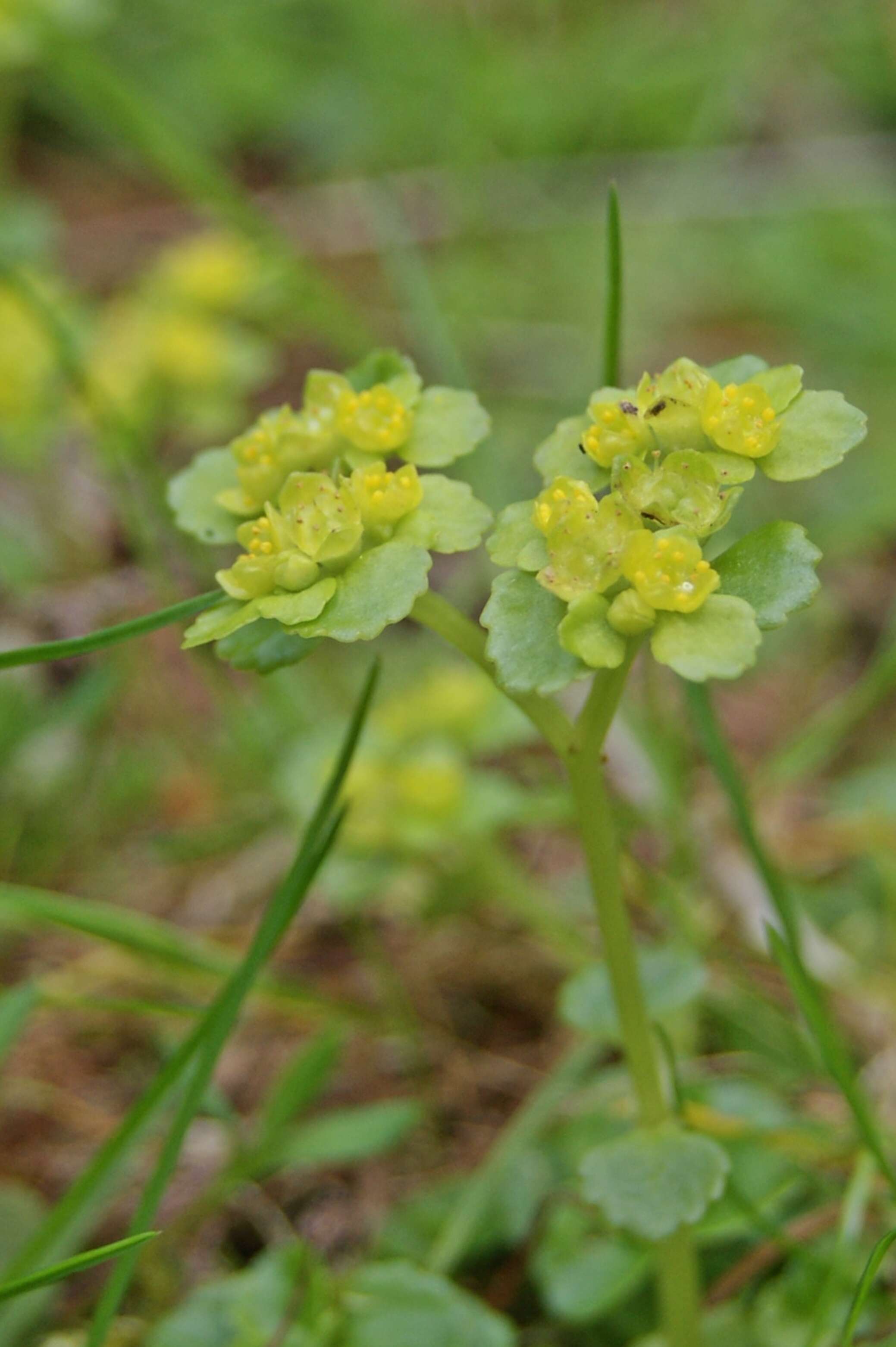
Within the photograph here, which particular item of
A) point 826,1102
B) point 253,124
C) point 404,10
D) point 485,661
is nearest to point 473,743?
point 826,1102

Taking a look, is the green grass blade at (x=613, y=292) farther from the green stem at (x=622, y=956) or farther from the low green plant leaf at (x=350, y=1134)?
the low green plant leaf at (x=350, y=1134)

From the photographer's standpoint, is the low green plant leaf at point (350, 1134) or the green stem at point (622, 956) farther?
the low green plant leaf at point (350, 1134)

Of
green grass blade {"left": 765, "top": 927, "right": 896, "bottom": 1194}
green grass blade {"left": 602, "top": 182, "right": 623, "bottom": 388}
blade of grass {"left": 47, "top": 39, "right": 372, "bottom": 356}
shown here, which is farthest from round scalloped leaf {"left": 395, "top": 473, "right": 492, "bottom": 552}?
blade of grass {"left": 47, "top": 39, "right": 372, "bottom": 356}

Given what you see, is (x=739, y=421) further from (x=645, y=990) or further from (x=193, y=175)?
(x=193, y=175)

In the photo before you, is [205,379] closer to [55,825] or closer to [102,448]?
[102,448]

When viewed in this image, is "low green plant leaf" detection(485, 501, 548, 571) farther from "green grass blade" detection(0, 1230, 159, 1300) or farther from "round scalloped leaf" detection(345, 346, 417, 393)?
"green grass blade" detection(0, 1230, 159, 1300)

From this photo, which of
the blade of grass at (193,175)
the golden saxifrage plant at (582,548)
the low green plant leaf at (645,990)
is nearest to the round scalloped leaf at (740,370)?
the golden saxifrage plant at (582,548)

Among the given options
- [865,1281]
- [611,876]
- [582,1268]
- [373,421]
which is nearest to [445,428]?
[373,421]
